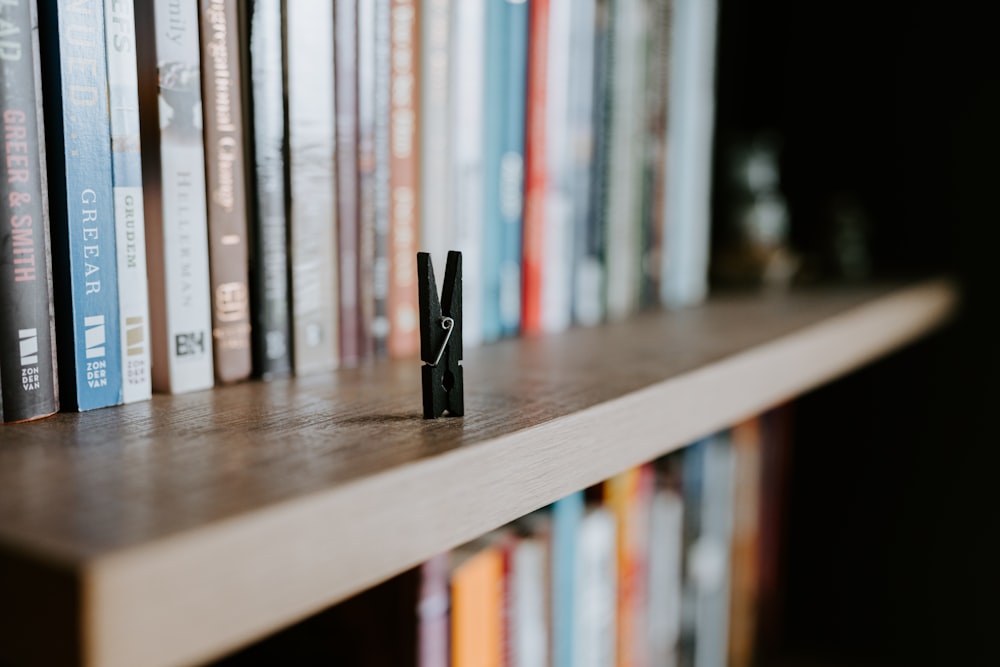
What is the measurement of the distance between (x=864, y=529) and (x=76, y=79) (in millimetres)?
1059

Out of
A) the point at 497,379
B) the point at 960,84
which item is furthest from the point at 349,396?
the point at 960,84

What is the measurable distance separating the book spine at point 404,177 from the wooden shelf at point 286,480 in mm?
39

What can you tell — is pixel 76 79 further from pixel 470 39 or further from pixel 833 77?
pixel 833 77

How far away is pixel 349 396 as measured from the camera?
18.1 inches

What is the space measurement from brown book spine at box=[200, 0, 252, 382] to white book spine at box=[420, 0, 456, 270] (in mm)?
134

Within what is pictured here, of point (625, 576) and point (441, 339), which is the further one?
point (625, 576)

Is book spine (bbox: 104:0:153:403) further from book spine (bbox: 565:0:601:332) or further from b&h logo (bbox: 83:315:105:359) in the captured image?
book spine (bbox: 565:0:601:332)

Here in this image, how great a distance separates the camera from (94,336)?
1.40 feet

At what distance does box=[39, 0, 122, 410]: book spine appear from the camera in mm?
402

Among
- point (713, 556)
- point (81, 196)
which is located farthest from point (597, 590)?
point (81, 196)

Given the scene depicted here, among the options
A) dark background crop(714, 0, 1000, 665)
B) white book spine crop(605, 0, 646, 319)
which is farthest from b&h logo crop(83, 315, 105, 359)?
dark background crop(714, 0, 1000, 665)

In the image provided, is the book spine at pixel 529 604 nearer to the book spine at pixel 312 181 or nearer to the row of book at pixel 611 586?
the row of book at pixel 611 586

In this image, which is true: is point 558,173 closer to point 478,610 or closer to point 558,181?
point 558,181

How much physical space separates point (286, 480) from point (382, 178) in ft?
0.93
